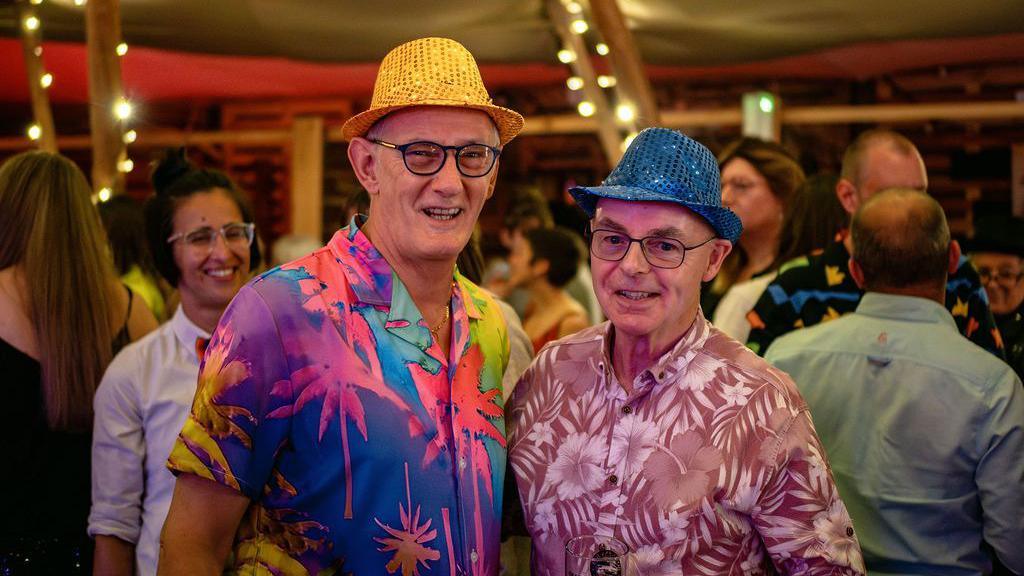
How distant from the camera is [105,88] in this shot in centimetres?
493

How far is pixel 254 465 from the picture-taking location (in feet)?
5.55

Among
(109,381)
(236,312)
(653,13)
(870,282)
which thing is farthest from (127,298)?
(653,13)

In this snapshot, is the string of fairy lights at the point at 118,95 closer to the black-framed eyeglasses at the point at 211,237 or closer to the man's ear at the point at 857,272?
the black-framed eyeglasses at the point at 211,237

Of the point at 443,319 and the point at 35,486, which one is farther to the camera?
the point at 35,486

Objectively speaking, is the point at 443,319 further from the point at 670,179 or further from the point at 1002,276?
the point at 1002,276

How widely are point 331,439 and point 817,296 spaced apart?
1.75 m

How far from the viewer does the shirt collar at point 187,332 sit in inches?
101

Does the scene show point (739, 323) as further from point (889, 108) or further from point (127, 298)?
point (889, 108)

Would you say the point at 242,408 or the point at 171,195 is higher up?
the point at 171,195

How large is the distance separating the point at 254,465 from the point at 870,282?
1.60m

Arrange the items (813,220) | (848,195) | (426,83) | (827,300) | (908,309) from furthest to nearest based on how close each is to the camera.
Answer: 1. (813,220)
2. (848,195)
3. (827,300)
4. (908,309)
5. (426,83)

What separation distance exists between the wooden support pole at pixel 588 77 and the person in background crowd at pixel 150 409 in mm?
2941

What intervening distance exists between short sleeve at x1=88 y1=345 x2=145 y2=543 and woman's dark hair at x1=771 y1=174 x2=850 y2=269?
218 centimetres

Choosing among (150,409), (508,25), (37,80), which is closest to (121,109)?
(37,80)
